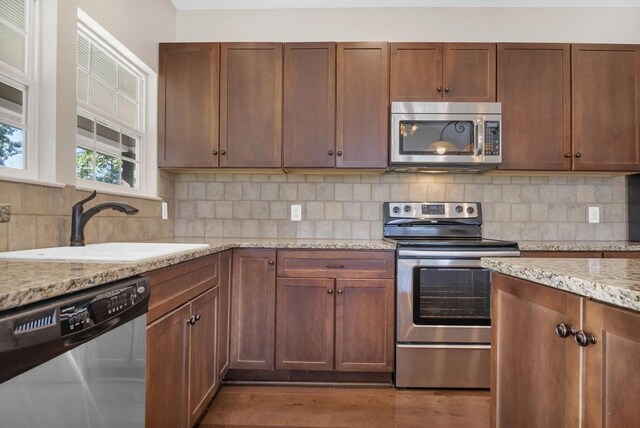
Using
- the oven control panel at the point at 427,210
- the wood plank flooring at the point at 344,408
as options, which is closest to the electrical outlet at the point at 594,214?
the oven control panel at the point at 427,210

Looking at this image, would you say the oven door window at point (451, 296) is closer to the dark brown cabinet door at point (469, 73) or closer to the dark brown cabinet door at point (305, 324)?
the dark brown cabinet door at point (305, 324)

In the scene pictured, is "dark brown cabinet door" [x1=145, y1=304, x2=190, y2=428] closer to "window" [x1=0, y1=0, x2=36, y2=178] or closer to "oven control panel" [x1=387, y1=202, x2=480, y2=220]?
"window" [x1=0, y1=0, x2=36, y2=178]

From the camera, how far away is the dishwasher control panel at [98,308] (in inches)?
28.3

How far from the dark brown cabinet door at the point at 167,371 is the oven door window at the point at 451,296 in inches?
52.8

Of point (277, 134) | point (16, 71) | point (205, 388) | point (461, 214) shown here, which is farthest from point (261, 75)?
point (205, 388)

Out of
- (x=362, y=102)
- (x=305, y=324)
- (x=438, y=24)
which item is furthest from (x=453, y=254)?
(x=438, y=24)

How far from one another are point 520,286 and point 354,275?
1294 millimetres

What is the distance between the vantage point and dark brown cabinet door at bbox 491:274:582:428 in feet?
2.75

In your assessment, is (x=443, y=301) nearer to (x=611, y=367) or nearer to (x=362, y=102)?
(x=362, y=102)

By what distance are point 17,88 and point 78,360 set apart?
1.32m

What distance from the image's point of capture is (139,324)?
3.40 ft

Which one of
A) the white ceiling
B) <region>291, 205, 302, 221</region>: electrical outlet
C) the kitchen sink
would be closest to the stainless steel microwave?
<region>291, 205, 302, 221</region>: electrical outlet

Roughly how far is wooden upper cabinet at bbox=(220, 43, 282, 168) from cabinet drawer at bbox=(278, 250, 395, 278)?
661 mm

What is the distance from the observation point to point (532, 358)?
0.98 metres
